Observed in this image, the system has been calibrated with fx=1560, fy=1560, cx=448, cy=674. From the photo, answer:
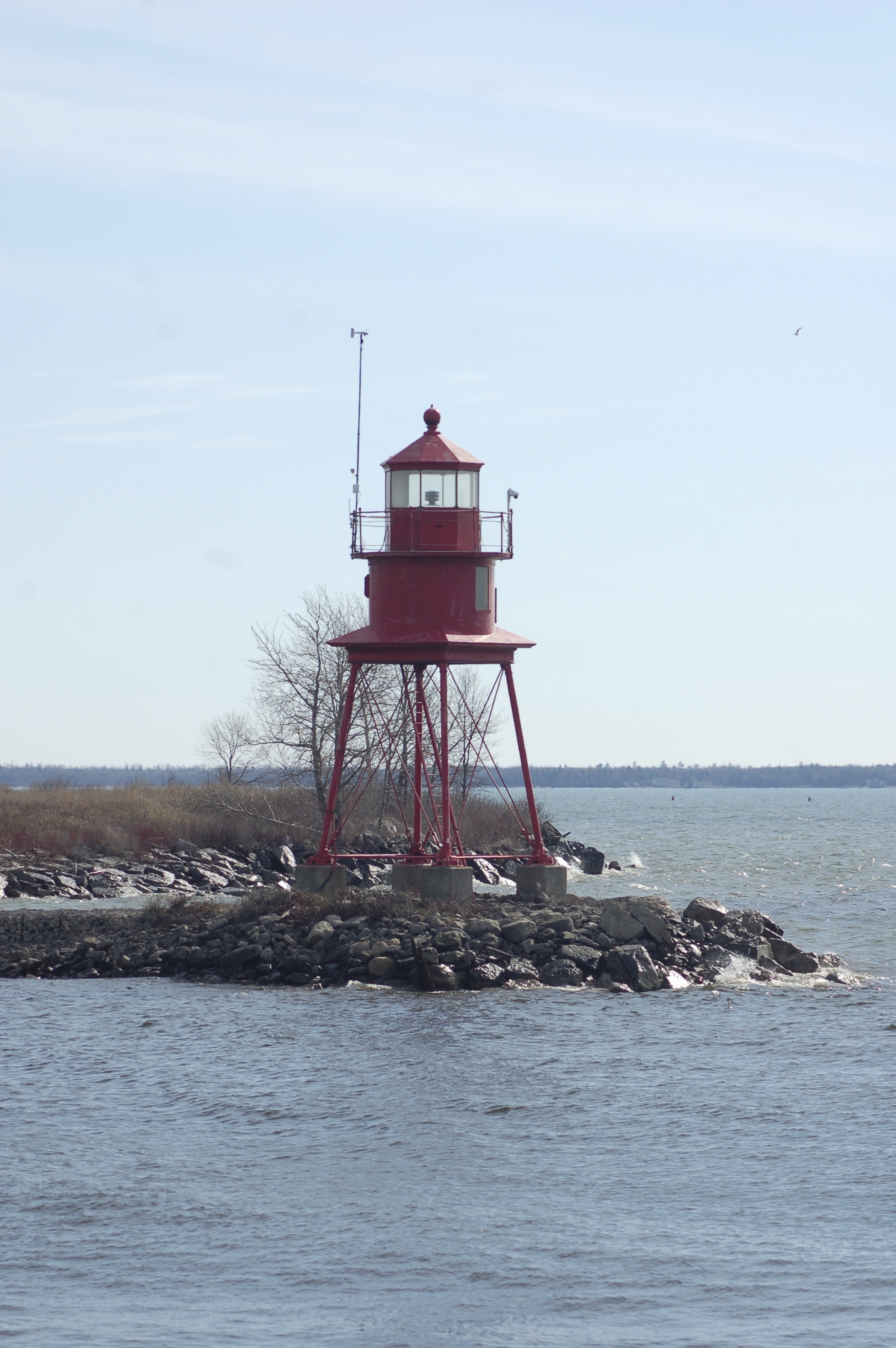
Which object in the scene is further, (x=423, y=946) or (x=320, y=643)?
(x=320, y=643)

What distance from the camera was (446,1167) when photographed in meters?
16.6

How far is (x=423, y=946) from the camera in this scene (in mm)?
26938

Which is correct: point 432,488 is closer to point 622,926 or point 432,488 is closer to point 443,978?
point 622,926

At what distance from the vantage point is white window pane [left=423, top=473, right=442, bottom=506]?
32.8 metres

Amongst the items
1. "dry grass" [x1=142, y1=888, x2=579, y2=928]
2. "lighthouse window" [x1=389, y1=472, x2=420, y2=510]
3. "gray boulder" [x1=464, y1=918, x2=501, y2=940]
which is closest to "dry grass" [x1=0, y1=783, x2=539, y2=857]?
"dry grass" [x1=142, y1=888, x2=579, y2=928]

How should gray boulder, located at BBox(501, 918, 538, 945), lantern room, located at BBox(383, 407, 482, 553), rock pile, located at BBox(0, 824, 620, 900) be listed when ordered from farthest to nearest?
1. rock pile, located at BBox(0, 824, 620, 900)
2. lantern room, located at BBox(383, 407, 482, 553)
3. gray boulder, located at BBox(501, 918, 538, 945)

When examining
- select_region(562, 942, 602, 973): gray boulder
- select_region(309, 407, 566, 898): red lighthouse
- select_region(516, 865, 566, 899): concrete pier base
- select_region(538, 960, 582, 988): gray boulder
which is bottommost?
select_region(538, 960, 582, 988): gray boulder

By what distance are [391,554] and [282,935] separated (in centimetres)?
829

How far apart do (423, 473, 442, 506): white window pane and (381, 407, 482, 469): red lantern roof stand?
28 cm

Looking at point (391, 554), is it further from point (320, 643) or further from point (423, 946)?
point (320, 643)

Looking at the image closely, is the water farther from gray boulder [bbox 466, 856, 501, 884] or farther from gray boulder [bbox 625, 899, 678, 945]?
gray boulder [bbox 466, 856, 501, 884]

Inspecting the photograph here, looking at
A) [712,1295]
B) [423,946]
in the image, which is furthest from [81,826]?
[712,1295]

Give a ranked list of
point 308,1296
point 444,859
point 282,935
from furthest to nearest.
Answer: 1. point 444,859
2. point 282,935
3. point 308,1296

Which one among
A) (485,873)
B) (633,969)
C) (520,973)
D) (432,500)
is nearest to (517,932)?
(520,973)
